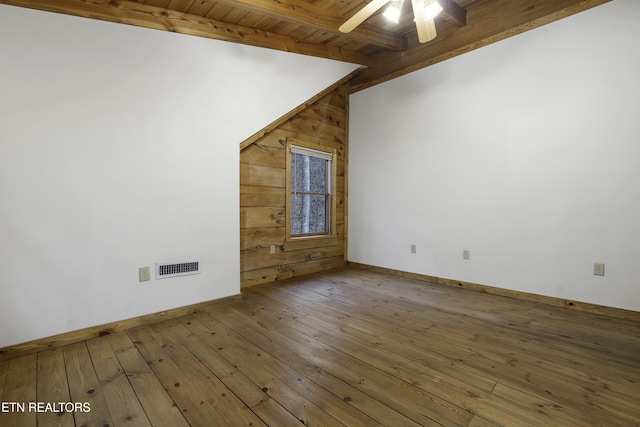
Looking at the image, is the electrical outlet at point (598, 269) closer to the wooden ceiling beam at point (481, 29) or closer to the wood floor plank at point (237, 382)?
the wooden ceiling beam at point (481, 29)

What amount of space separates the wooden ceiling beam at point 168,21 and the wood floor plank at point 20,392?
2370 millimetres

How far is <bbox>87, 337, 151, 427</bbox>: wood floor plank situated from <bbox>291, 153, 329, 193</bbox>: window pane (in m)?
2.72

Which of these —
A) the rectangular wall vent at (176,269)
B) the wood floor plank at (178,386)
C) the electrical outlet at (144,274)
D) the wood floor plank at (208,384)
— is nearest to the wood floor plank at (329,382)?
the wood floor plank at (208,384)

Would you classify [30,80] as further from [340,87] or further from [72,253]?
[340,87]

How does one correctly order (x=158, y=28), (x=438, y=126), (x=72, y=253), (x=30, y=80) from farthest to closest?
(x=438, y=126) → (x=158, y=28) → (x=72, y=253) → (x=30, y=80)

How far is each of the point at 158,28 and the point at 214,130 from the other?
0.94m

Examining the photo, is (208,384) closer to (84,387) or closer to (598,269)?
(84,387)

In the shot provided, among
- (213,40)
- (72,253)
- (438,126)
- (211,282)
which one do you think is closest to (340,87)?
(438,126)

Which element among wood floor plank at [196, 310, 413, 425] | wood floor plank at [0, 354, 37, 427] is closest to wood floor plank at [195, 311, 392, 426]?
wood floor plank at [196, 310, 413, 425]

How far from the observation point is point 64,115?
2.21 metres

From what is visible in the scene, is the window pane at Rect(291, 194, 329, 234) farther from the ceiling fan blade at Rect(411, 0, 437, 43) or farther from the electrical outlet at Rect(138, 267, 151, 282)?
the ceiling fan blade at Rect(411, 0, 437, 43)

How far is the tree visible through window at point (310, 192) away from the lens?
4238mm

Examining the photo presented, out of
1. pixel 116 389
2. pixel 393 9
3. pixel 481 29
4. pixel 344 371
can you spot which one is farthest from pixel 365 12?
pixel 116 389

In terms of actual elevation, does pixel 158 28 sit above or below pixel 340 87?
below
